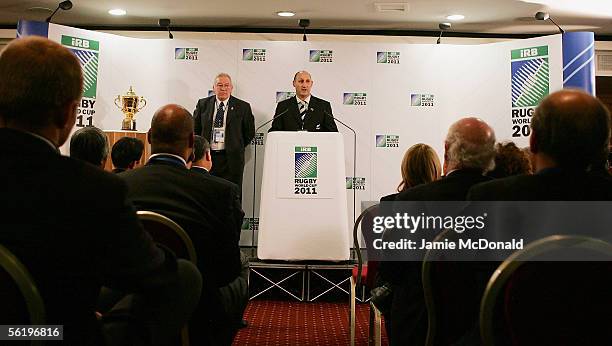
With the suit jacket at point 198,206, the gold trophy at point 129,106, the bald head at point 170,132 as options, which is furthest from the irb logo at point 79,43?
the suit jacket at point 198,206

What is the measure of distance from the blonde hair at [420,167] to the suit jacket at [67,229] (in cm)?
206

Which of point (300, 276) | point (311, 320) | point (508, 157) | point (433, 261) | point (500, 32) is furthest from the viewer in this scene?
point (500, 32)

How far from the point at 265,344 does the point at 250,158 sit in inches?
147

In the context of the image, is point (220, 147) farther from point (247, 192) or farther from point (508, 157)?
point (508, 157)

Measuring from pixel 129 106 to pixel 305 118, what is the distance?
6.42ft

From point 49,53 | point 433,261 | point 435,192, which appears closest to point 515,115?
point 435,192

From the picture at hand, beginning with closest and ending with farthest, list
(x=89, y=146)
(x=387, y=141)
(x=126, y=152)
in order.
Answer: (x=89, y=146)
(x=126, y=152)
(x=387, y=141)

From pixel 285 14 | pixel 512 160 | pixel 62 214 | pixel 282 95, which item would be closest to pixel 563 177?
pixel 62 214

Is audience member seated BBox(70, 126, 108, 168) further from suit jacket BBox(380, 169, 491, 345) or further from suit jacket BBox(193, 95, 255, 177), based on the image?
suit jacket BBox(193, 95, 255, 177)

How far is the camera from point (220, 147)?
688 centimetres

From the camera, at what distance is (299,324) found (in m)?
4.47

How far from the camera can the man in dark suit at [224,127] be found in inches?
271

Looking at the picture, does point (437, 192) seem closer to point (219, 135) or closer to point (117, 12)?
point (219, 135)

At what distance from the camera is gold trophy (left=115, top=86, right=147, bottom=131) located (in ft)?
21.9
